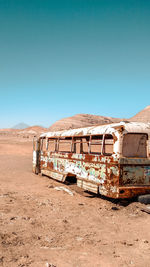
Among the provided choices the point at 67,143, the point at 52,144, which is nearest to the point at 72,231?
the point at 52,144

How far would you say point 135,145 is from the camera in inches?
279

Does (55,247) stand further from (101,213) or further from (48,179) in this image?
(48,179)

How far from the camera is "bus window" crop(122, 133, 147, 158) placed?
688 cm

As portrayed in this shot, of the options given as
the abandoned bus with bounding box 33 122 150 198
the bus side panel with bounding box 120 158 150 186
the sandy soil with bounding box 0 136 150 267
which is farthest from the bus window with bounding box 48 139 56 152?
the bus side panel with bounding box 120 158 150 186

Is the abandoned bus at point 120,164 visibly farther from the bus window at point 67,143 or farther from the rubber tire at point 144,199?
the bus window at point 67,143

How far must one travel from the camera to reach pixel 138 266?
11.4ft

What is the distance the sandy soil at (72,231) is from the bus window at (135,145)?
1.50 m

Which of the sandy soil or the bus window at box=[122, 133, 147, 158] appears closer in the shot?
the sandy soil

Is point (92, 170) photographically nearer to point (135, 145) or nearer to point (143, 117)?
point (135, 145)

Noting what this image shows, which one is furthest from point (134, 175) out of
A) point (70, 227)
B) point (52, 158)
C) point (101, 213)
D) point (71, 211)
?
point (52, 158)

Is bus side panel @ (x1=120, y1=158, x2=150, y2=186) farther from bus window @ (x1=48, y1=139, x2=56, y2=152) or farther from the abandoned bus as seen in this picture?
bus window @ (x1=48, y1=139, x2=56, y2=152)

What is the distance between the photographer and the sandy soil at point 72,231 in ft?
12.1

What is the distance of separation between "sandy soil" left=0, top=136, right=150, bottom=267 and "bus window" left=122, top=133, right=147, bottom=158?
1496 mm

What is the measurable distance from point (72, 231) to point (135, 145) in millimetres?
3467
